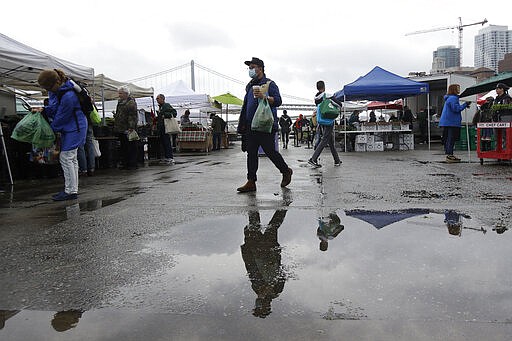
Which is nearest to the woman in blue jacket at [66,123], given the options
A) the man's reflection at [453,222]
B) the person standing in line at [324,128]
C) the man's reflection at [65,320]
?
the man's reflection at [65,320]

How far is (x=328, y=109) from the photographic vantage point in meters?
9.30

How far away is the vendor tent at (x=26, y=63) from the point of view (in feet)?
24.7

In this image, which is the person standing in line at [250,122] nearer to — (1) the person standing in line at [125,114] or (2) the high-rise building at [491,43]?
(1) the person standing in line at [125,114]

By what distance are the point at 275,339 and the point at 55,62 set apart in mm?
8038

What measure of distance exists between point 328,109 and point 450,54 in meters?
129

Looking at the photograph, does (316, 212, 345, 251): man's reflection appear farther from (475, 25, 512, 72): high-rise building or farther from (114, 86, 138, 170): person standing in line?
(475, 25, 512, 72): high-rise building

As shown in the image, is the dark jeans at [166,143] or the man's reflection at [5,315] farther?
the dark jeans at [166,143]

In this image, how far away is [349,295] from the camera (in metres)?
2.32

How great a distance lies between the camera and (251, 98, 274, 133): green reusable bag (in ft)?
18.9

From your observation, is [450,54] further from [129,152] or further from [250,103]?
[250,103]

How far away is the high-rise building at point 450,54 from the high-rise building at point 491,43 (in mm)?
8750

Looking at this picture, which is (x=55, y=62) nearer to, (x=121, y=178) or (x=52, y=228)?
(x=121, y=178)

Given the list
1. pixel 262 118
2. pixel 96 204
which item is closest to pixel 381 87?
pixel 262 118

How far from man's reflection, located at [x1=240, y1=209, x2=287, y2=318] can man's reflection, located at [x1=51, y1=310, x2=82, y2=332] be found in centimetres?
85
